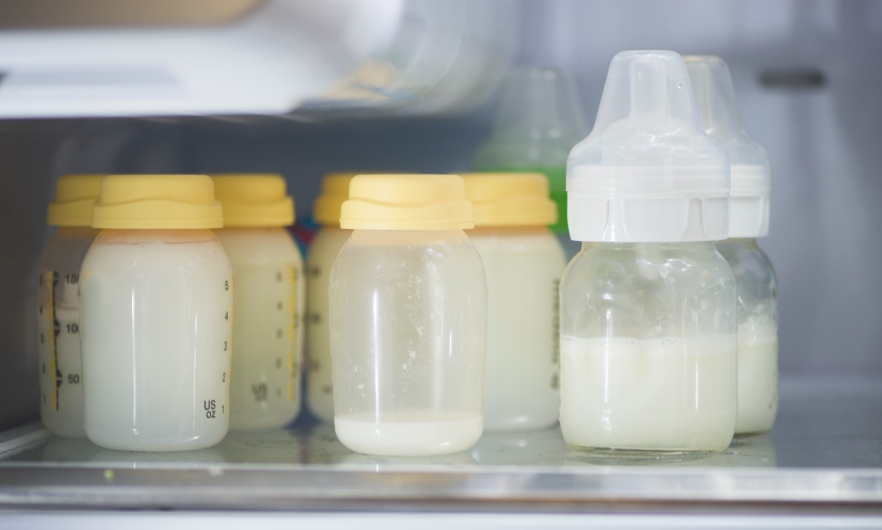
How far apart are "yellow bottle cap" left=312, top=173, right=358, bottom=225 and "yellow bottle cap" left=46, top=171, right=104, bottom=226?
18 cm

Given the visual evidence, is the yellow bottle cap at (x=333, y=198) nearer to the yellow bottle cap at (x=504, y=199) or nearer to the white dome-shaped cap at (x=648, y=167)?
the yellow bottle cap at (x=504, y=199)

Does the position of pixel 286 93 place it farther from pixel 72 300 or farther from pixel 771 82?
pixel 771 82

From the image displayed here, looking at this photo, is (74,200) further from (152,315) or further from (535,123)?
(535,123)

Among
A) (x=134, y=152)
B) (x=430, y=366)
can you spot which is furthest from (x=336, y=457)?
(x=134, y=152)

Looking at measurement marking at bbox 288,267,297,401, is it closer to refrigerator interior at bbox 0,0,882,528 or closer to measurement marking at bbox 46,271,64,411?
refrigerator interior at bbox 0,0,882,528

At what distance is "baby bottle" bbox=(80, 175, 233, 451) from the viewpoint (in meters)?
0.68

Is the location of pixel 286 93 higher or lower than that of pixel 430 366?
higher

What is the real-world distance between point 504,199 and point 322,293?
7.4 inches

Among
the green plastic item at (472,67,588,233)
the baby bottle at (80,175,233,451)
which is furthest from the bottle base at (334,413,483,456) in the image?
the green plastic item at (472,67,588,233)

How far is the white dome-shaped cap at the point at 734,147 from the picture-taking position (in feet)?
2.44

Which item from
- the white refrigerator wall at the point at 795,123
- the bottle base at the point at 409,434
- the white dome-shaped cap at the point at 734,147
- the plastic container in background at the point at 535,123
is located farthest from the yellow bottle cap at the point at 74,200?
the white dome-shaped cap at the point at 734,147

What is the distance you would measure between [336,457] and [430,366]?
0.30 feet

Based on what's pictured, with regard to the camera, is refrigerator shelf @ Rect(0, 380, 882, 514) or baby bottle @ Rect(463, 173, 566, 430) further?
baby bottle @ Rect(463, 173, 566, 430)

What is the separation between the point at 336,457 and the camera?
26.7 inches
